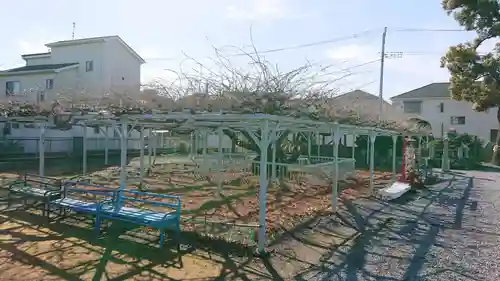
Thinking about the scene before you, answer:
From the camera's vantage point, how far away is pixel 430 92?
40094mm

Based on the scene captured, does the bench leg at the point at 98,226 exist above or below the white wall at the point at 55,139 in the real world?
below

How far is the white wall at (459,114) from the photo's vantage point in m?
36.5

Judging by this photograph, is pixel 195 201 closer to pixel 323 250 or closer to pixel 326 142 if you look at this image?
pixel 323 250

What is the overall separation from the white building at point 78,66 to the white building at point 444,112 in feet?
74.4

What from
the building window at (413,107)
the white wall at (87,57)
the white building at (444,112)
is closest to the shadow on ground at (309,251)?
the white wall at (87,57)

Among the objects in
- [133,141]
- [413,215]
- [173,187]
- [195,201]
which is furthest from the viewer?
[133,141]

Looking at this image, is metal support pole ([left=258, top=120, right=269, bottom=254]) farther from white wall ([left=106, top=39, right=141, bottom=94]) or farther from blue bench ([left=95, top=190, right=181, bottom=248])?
white wall ([left=106, top=39, right=141, bottom=94])

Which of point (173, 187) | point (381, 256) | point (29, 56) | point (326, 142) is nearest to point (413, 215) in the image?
point (381, 256)

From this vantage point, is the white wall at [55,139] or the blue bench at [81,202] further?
the white wall at [55,139]

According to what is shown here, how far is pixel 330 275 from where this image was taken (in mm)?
5453

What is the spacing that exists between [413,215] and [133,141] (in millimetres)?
21424

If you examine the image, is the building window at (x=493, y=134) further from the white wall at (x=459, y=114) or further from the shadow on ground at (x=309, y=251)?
the shadow on ground at (x=309, y=251)

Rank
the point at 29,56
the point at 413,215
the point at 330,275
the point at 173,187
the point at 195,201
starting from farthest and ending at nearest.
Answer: the point at 29,56, the point at 173,187, the point at 195,201, the point at 413,215, the point at 330,275

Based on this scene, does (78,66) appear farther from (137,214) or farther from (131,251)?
(131,251)
